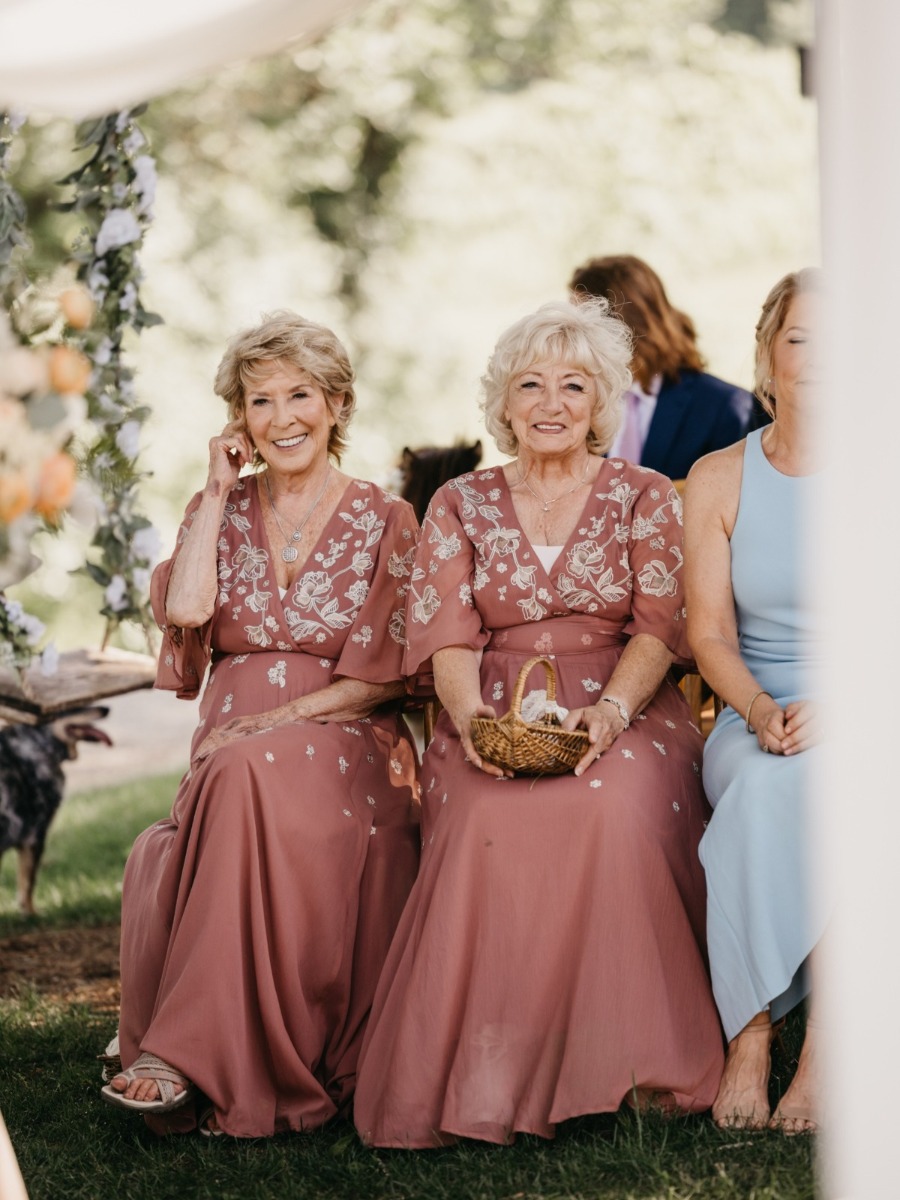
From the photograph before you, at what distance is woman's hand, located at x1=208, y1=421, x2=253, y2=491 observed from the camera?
3670mm

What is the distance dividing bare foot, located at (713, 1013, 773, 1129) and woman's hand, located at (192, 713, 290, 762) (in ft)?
3.96

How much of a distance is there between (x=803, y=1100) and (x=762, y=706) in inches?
30.4

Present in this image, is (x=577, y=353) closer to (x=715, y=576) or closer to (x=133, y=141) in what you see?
(x=715, y=576)

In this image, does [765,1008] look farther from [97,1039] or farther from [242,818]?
[97,1039]

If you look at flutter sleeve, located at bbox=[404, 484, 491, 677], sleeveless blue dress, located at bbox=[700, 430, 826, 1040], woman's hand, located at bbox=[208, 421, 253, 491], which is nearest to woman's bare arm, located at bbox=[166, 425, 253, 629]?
woman's hand, located at bbox=[208, 421, 253, 491]

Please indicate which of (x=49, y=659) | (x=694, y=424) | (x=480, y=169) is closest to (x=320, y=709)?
(x=49, y=659)

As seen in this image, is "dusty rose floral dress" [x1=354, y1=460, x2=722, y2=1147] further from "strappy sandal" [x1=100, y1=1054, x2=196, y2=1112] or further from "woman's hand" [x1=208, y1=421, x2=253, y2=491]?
"woman's hand" [x1=208, y1=421, x2=253, y2=491]

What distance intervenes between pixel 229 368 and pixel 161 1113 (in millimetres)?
1715

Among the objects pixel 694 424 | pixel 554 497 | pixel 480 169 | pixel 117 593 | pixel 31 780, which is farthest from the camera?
pixel 480 169

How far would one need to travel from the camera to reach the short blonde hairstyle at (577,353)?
3.53 meters

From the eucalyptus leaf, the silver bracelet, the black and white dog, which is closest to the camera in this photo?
the eucalyptus leaf

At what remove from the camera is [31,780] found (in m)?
5.43

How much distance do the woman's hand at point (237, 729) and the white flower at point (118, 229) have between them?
165 cm

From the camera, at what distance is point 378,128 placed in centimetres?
1237
